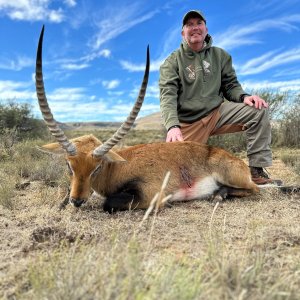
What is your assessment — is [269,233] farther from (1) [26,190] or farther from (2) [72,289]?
(1) [26,190]

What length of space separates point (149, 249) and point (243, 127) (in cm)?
482

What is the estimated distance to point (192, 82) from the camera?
8.12 m

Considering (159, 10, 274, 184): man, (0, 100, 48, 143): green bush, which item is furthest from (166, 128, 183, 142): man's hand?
(0, 100, 48, 143): green bush

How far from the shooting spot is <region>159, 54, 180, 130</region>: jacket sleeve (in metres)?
7.60

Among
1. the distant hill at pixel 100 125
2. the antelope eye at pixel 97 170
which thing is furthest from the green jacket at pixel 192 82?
the distant hill at pixel 100 125

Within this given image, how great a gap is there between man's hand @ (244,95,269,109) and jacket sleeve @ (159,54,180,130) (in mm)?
1324

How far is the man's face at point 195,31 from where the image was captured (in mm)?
8047

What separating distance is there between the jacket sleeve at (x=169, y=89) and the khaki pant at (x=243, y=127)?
654 millimetres

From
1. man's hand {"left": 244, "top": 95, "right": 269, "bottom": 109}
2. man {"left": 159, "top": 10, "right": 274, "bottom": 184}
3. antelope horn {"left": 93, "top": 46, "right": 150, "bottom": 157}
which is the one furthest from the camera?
man {"left": 159, "top": 10, "right": 274, "bottom": 184}

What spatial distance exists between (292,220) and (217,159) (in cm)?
183

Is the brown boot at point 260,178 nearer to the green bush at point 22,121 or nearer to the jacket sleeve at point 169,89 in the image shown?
the jacket sleeve at point 169,89

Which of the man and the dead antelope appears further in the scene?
the man

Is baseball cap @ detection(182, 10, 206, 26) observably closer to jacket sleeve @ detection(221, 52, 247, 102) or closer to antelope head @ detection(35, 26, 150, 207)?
jacket sleeve @ detection(221, 52, 247, 102)

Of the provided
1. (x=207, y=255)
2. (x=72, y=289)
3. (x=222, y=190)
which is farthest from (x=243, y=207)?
(x=72, y=289)
